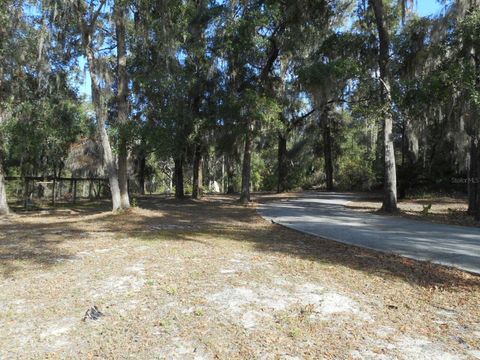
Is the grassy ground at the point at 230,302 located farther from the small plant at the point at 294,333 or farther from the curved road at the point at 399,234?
the curved road at the point at 399,234

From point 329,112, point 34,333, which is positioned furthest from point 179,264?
point 329,112

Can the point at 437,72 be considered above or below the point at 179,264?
above

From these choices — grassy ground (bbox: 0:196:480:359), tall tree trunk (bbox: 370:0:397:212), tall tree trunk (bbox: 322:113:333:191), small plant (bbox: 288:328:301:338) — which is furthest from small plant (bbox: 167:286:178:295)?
tall tree trunk (bbox: 322:113:333:191)

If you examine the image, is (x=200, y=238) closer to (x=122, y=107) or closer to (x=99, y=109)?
(x=99, y=109)

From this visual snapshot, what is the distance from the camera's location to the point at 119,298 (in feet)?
15.5

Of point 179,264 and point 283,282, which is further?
point 179,264

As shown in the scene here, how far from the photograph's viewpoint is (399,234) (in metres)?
9.17

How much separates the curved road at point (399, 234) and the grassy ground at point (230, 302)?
20.6 inches

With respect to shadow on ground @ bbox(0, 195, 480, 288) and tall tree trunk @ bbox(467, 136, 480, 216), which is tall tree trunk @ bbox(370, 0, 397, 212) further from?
shadow on ground @ bbox(0, 195, 480, 288)

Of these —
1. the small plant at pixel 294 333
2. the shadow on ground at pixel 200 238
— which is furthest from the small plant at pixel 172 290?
the shadow on ground at pixel 200 238

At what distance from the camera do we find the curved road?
22.6 feet

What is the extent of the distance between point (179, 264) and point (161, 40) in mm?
10047

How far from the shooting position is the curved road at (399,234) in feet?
22.6

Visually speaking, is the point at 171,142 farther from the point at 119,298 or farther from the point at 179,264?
the point at 119,298
